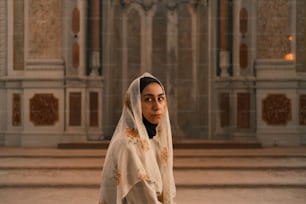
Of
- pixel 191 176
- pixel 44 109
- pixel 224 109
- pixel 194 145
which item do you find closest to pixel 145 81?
pixel 191 176

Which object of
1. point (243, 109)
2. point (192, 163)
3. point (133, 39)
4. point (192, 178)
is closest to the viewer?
point (192, 178)

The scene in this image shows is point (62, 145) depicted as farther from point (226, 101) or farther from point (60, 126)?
point (226, 101)

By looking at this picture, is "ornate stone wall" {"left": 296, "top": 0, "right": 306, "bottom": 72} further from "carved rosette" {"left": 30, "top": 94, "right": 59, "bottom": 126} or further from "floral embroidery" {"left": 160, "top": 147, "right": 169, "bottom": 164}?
"floral embroidery" {"left": 160, "top": 147, "right": 169, "bottom": 164}

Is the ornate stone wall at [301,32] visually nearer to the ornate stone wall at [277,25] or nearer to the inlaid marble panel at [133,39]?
Result: the ornate stone wall at [277,25]

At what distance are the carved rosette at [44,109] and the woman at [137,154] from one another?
297 inches

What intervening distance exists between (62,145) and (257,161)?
3673mm

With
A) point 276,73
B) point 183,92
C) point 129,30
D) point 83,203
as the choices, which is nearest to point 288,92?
point 276,73

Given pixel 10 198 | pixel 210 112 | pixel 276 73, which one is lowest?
pixel 10 198

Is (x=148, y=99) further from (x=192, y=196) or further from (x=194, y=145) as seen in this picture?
(x=194, y=145)

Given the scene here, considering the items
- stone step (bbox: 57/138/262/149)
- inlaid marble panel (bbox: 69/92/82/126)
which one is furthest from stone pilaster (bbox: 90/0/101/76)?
stone step (bbox: 57/138/262/149)

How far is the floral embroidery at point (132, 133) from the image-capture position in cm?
194

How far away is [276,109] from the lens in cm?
945

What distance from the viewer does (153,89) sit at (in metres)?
1.98

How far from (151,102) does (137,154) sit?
0.23 m
